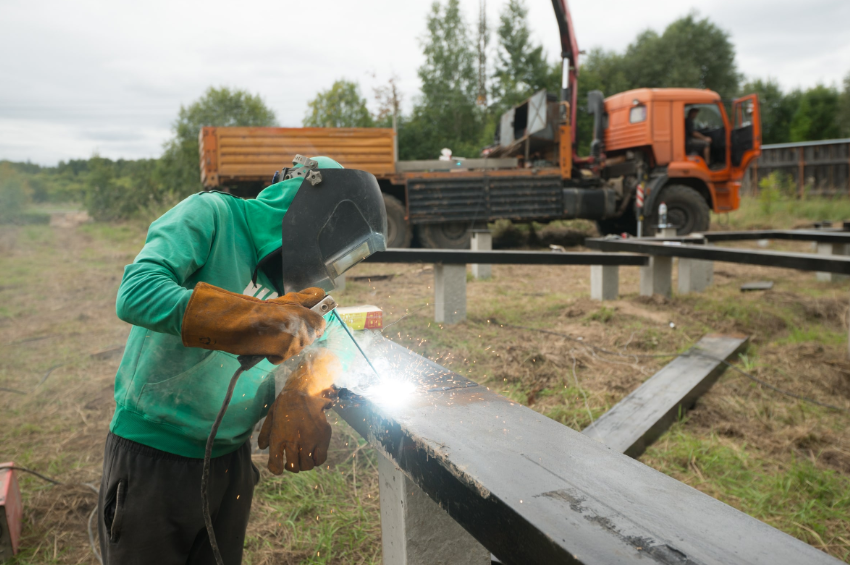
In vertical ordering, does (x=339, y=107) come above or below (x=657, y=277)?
above

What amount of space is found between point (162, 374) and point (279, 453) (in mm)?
381

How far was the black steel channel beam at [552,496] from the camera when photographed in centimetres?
86

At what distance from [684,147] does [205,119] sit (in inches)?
1212

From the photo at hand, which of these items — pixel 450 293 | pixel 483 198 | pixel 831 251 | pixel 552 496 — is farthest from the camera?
pixel 483 198

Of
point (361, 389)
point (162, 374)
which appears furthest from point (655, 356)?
point (162, 374)

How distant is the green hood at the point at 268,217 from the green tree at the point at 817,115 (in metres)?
35.5

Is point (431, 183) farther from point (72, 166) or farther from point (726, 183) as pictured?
point (72, 166)

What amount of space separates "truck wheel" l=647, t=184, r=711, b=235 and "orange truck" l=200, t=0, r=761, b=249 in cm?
2

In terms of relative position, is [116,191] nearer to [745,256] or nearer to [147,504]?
[745,256]

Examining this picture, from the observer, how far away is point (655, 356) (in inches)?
163

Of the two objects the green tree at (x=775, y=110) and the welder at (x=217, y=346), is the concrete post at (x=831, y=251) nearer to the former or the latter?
the welder at (x=217, y=346)

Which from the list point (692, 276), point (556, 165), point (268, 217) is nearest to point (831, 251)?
point (692, 276)

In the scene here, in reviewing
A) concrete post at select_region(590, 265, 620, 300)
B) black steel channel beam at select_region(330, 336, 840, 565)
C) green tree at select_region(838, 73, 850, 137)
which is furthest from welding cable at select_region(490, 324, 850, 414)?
green tree at select_region(838, 73, 850, 137)

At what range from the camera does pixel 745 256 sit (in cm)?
452
